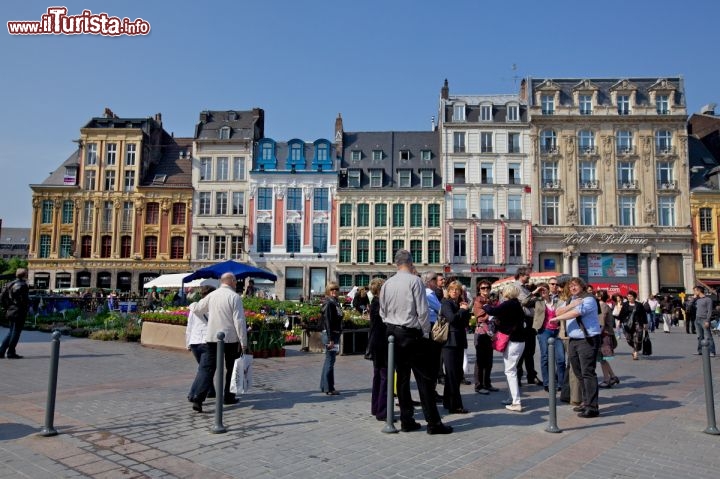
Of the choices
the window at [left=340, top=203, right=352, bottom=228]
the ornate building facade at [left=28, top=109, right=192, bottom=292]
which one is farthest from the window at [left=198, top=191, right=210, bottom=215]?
the window at [left=340, top=203, right=352, bottom=228]

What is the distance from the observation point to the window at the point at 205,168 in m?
44.7

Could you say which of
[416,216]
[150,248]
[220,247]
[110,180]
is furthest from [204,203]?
[416,216]

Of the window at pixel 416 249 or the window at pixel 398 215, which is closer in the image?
the window at pixel 416 249

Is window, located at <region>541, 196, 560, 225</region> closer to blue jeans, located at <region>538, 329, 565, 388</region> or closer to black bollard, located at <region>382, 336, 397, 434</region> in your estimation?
blue jeans, located at <region>538, 329, 565, 388</region>

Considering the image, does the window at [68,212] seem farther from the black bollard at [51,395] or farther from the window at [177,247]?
the black bollard at [51,395]

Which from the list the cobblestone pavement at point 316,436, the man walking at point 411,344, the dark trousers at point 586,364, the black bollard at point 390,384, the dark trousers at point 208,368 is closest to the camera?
the cobblestone pavement at point 316,436

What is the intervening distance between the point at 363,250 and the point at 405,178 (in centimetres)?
692

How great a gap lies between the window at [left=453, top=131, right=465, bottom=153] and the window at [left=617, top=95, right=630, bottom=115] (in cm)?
1277

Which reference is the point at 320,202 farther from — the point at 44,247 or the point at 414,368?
the point at 414,368

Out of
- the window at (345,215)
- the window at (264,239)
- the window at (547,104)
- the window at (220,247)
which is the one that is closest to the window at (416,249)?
the window at (345,215)

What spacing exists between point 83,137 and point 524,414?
4683cm

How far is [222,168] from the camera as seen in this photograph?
44719 millimetres

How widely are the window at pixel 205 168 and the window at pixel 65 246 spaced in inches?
471

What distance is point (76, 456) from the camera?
503 centimetres
